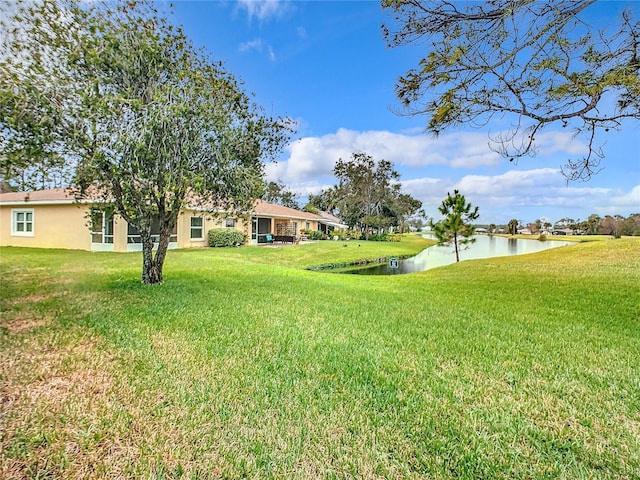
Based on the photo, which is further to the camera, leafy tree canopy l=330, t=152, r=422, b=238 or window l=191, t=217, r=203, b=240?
leafy tree canopy l=330, t=152, r=422, b=238

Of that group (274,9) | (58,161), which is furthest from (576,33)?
(58,161)

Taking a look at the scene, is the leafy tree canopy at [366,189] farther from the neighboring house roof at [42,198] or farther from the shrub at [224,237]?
the neighboring house roof at [42,198]

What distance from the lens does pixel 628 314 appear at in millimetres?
6562

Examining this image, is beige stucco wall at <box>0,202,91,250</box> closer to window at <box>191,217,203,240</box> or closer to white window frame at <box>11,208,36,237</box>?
white window frame at <box>11,208,36,237</box>

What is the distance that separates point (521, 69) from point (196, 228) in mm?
19713

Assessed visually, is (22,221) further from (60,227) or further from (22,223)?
(60,227)

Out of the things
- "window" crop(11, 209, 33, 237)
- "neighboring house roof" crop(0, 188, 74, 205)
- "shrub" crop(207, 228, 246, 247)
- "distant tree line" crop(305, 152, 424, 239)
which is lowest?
"shrub" crop(207, 228, 246, 247)

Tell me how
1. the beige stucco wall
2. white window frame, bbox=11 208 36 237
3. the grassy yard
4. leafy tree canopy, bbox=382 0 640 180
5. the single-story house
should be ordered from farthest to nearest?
1. white window frame, bbox=11 208 36 237
2. the beige stucco wall
3. the single-story house
4. leafy tree canopy, bbox=382 0 640 180
5. the grassy yard

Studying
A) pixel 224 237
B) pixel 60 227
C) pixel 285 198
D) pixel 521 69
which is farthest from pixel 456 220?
pixel 285 198

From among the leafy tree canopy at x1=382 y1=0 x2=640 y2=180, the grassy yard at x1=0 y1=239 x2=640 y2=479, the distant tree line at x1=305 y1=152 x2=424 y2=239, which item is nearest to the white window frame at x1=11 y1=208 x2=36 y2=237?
the grassy yard at x1=0 y1=239 x2=640 y2=479

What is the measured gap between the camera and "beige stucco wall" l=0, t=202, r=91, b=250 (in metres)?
17.5

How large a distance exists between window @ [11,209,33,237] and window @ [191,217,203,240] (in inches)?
333

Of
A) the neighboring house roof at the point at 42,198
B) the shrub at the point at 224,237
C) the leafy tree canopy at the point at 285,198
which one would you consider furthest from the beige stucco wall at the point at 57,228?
the leafy tree canopy at the point at 285,198

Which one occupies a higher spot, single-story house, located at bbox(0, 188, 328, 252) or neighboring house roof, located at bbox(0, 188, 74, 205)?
neighboring house roof, located at bbox(0, 188, 74, 205)
